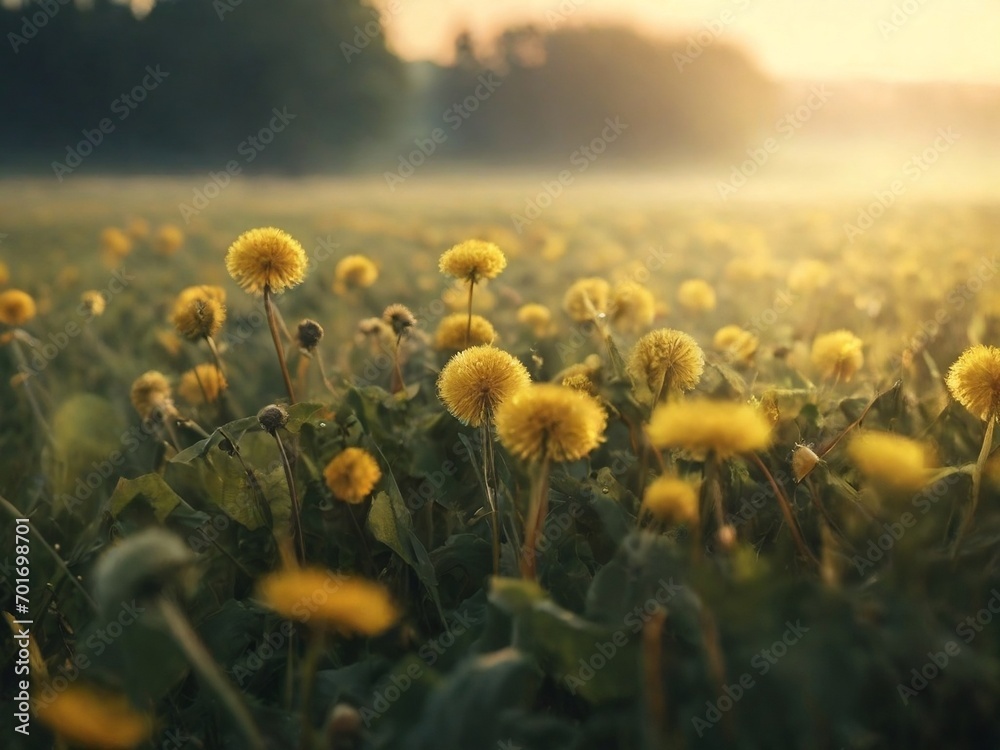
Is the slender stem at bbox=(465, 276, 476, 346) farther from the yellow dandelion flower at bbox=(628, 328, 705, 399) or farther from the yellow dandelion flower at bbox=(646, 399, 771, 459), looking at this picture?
the yellow dandelion flower at bbox=(646, 399, 771, 459)

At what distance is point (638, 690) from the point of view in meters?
1.17

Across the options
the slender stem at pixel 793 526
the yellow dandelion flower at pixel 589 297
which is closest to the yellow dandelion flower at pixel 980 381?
the slender stem at pixel 793 526

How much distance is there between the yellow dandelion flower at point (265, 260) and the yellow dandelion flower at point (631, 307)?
3.41ft

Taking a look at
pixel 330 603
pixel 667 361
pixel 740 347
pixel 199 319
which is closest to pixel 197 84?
pixel 199 319

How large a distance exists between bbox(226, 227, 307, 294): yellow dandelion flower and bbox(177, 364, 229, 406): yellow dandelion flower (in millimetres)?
491

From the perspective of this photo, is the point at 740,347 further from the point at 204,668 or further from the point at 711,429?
the point at 204,668

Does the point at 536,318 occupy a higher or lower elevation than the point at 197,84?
lower

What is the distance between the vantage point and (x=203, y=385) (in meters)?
2.54

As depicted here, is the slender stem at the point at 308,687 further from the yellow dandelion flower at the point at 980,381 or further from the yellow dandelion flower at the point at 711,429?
the yellow dandelion flower at the point at 980,381

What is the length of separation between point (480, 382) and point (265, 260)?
0.73 meters

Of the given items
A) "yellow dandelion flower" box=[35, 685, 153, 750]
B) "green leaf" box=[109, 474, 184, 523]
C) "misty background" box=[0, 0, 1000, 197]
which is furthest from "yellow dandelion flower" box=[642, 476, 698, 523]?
"misty background" box=[0, 0, 1000, 197]

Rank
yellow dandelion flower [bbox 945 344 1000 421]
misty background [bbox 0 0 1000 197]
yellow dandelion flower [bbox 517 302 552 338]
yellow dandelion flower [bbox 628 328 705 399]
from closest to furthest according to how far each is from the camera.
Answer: yellow dandelion flower [bbox 945 344 1000 421]
yellow dandelion flower [bbox 628 328 705 399]
yellow dandelion flower [bbox 517 302 552 338]
misty background [bbox 0 0 1000 197]

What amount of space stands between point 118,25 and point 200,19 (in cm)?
328

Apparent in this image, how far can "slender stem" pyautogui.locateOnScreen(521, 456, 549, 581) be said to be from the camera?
138cm
